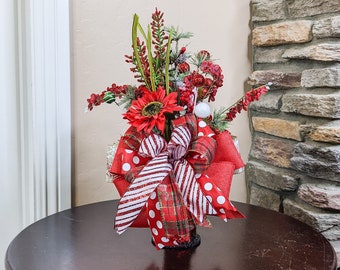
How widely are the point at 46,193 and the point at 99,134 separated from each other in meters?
0.22

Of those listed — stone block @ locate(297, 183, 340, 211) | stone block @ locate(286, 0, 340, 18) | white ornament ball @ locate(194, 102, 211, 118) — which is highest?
stone block @ locate(286, 0, 340, 18)

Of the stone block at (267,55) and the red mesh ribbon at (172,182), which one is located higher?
the stone block at (267,55)

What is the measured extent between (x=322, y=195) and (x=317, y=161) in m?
0.09

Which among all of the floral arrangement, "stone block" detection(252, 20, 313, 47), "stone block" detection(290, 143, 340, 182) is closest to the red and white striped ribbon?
the floral arrangement

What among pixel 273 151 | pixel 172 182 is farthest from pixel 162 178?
pixel 273 151

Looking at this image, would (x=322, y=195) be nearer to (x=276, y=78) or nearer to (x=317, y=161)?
(x=317, y=161)

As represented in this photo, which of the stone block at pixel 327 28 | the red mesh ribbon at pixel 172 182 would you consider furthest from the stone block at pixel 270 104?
the red mesh ribbon at pixel 172 182

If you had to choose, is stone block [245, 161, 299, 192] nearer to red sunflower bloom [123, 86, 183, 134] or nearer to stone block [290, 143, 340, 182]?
stone block [290, 143, 340, 182]

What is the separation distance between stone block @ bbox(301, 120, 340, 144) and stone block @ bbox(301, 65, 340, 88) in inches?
3.9

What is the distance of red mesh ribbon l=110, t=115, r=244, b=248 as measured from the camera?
0.83m

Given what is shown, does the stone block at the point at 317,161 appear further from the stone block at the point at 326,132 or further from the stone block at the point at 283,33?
the stone block at the point at 283,33

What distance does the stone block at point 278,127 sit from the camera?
1.28 meters

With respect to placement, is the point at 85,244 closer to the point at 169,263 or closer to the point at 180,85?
the point at 169,263

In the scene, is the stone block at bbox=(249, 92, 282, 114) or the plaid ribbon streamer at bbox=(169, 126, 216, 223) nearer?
the plaid ribbon streamer at bbox=(169, 126, 216, 223)
